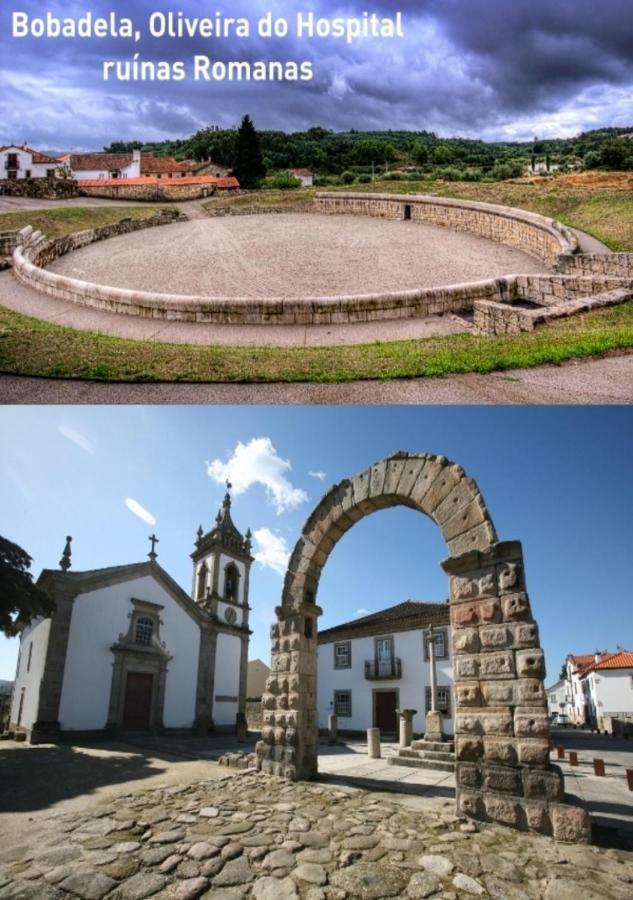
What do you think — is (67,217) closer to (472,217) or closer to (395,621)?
(472,217)

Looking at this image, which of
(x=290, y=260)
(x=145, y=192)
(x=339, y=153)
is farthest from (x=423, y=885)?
(x=339, y=153)

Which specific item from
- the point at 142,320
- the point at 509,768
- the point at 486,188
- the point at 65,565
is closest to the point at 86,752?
the point at 65,565

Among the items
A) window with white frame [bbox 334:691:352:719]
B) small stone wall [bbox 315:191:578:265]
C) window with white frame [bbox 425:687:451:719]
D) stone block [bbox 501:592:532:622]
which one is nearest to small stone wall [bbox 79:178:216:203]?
small stone wall [bbox 315:191:578:265]

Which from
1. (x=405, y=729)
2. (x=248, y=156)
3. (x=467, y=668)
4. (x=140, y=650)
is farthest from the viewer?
(x=248, y=156)

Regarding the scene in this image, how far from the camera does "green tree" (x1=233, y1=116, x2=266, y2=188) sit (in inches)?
2076

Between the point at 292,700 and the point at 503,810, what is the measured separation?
2968 millimetres

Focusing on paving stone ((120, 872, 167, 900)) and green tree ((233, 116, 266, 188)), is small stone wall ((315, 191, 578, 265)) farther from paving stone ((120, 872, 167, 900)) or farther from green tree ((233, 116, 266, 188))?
green tree ((233, 116, 266, 188))

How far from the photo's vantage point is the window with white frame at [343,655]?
84.6ft

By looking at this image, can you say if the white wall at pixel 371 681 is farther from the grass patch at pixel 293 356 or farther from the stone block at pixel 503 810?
the stone block at pixel 503 810

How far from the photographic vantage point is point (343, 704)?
997 inches

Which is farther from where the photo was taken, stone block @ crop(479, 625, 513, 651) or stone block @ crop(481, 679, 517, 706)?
stone block @ crop(479, 625, 513, 651)

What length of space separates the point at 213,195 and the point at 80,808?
40.5 m

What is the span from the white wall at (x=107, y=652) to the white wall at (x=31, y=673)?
0.76 metres

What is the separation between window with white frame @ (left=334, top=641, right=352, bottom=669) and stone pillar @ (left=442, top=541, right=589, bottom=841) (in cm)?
2180
